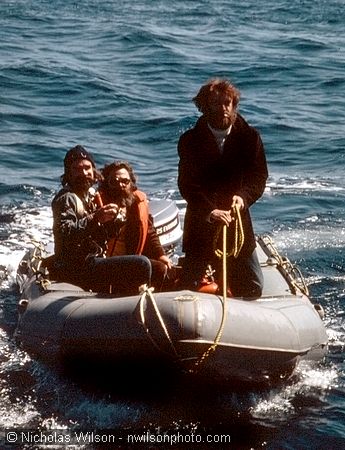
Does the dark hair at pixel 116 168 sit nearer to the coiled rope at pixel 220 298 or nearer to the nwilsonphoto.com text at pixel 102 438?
the coiled rope at pixel 220 298

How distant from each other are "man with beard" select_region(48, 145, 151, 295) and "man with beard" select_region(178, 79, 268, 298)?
1.97 ft

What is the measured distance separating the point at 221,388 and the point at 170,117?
11.1m

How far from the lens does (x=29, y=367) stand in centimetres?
843

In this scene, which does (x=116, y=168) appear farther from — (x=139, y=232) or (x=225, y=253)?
(x=225, y=253)

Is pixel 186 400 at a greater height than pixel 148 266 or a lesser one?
lesser

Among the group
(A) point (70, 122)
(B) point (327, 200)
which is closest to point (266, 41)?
(A) point (70, 122)

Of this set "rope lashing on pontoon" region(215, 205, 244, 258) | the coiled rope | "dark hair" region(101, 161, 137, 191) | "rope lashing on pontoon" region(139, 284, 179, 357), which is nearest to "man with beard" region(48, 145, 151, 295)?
"dark hair" region(101, 161, 137, 191)

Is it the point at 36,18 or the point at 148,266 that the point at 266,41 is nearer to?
the point at 36,18

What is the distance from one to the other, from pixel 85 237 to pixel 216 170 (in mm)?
1280

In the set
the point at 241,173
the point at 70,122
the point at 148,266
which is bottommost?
the point at 70,122

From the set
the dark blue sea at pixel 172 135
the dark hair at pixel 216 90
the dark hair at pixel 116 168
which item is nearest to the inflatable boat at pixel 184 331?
Answer: the dark blue sea at pixel 172 135

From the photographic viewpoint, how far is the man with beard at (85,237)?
789 cm

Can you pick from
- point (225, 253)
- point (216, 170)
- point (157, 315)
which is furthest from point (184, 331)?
point (216, 170)

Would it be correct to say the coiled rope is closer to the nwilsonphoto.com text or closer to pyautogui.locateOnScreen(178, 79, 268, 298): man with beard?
pyautogui.locateOnScreen(178, 79, 268, 298): man with beard
